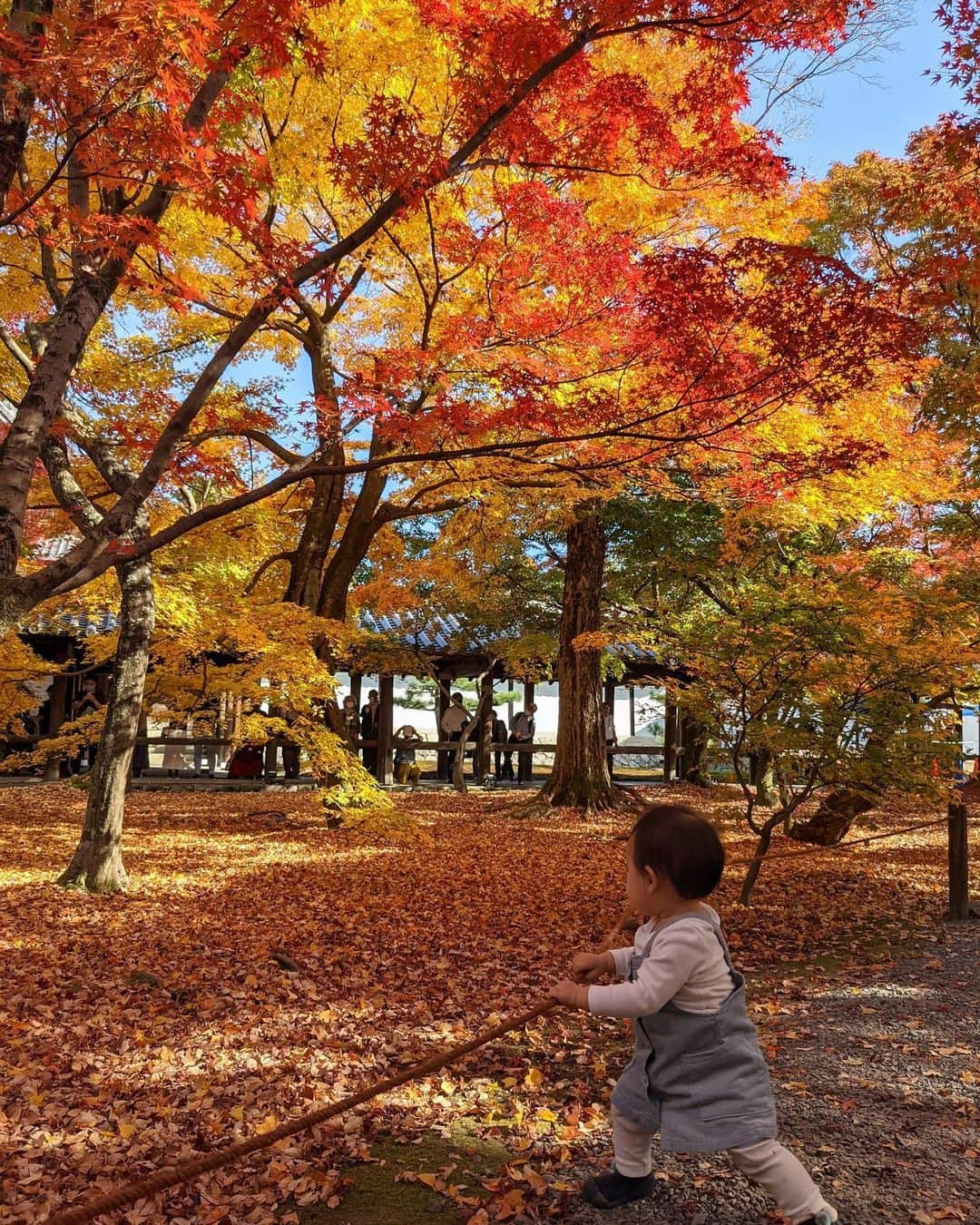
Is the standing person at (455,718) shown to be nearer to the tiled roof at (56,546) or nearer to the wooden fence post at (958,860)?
the tiled roof at (56,546)

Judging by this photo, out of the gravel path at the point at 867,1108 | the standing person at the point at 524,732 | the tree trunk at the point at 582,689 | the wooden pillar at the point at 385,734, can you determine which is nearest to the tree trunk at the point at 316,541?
the tree trunk at the point at 582,689

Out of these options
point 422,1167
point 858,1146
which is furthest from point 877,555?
point 422,1167

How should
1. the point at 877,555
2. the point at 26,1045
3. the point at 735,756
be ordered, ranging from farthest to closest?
the point at 877,555 < the point at 735,756 < the point at 26,1045

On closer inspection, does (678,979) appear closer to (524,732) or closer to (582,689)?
(582,689)

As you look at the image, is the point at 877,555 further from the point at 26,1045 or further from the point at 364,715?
the point at 26,1045

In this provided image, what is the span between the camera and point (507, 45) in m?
4.98

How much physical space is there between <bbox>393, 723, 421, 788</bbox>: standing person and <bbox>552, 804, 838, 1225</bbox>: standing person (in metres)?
15.9

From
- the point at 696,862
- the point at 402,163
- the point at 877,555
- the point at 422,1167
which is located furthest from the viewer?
the point at 877,555

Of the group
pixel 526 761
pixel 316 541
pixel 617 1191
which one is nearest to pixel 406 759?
pixel 526 761

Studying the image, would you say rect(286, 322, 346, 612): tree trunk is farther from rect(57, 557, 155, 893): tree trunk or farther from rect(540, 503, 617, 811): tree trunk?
rect(540, 503, 617, 811): tree trunk

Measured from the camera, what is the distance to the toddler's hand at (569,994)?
2.21 m

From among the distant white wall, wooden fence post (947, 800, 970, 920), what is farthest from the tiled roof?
wooden fence post (947, 800, 970, 920)

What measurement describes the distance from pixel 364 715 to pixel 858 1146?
625 inches

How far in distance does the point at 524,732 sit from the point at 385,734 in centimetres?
350
